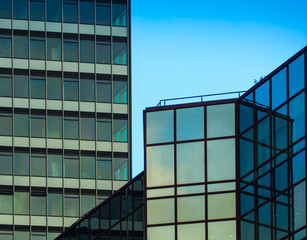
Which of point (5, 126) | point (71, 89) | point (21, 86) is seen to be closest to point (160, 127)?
point (71, 89)

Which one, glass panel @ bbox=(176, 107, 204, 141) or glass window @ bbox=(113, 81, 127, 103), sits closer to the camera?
glass panel @ bbox=(176, 107, 204, 141)

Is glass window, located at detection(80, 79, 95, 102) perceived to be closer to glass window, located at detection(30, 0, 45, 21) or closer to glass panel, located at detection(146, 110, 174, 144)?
glass window, located at detection(30, 0, 45, 21)

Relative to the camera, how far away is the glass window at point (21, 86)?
63.6 metres

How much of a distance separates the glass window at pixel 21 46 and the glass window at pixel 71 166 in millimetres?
8841

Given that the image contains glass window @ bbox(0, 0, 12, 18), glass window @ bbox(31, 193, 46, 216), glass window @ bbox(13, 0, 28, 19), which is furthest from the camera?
glass window @ bbox(13, 0, 28, 19)

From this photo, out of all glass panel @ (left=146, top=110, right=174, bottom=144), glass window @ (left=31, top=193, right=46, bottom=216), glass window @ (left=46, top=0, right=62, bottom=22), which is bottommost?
glass window @ (left=31, top=193, right=46, bottom=216)

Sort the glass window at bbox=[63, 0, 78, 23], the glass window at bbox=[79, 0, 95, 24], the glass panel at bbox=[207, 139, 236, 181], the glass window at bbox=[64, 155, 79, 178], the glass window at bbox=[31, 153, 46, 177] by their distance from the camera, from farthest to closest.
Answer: the glass window at bbox=[79, 0, 95, 24]
the glass window at bbox=[63, 0, 78, 23]
the glass window at bbox=[64, 155, 79, 178]
the glass window at bbox=[31, 153, 46, 177]
the glass panel at bbox=[207, 139, 236, 181]

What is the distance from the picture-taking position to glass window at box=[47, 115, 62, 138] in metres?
63.6

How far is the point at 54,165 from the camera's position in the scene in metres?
63.1

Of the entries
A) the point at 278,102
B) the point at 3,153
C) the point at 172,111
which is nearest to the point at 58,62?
the point at 3,153

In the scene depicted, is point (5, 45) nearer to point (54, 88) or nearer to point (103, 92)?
point (54, 88)

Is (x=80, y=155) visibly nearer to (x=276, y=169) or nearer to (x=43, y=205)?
(x=43, y=205)

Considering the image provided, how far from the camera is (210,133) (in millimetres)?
39438


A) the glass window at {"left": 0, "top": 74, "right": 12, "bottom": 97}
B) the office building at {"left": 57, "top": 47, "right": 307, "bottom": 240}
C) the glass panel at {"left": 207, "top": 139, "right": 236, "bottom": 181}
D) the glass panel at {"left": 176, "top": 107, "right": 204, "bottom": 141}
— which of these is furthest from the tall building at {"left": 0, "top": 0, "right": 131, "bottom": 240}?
the glass panel at {"left": 207, "top": 139, "right": 236, "bottom": 181}
